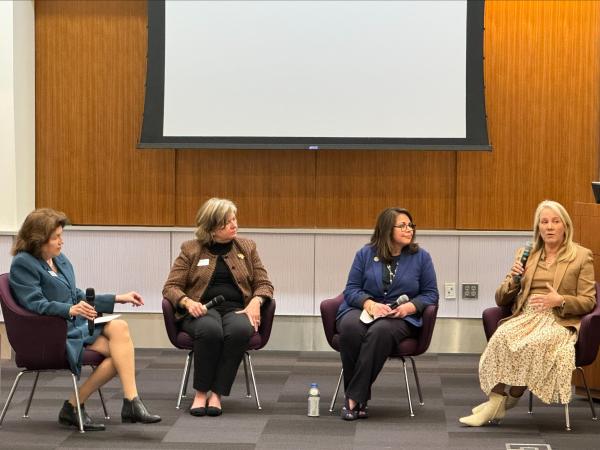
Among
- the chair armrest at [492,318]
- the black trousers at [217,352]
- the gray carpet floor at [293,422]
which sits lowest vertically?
the gray carpet floor at [293,422]

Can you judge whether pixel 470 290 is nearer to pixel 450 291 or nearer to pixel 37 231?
pixel 450 291

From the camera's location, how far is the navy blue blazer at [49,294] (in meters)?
5.08

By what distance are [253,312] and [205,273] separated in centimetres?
36

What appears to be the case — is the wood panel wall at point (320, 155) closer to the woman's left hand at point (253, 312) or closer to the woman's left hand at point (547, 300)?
the woman's left hand at point (253, 312)

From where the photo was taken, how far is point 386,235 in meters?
5.82

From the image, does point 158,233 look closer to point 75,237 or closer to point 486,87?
point 75,237

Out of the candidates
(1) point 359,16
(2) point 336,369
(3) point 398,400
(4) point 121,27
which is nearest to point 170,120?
(4) point 121,27

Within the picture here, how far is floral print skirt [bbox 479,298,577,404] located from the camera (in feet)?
17.0

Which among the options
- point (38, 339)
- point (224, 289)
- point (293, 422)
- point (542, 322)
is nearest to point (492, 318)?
point (542, 322)

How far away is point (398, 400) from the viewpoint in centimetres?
609

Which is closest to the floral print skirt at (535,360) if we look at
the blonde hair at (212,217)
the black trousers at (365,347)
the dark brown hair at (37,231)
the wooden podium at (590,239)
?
the black trousers at (365,347)

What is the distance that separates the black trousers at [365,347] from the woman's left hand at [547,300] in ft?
2.20

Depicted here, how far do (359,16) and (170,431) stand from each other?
12.1ft

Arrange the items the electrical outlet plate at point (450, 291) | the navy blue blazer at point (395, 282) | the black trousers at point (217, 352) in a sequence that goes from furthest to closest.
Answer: the electrical outlet plate at point (450, 291) → the navy blue blazer at point (395, 282) → the black trousers at point (217, 352)
